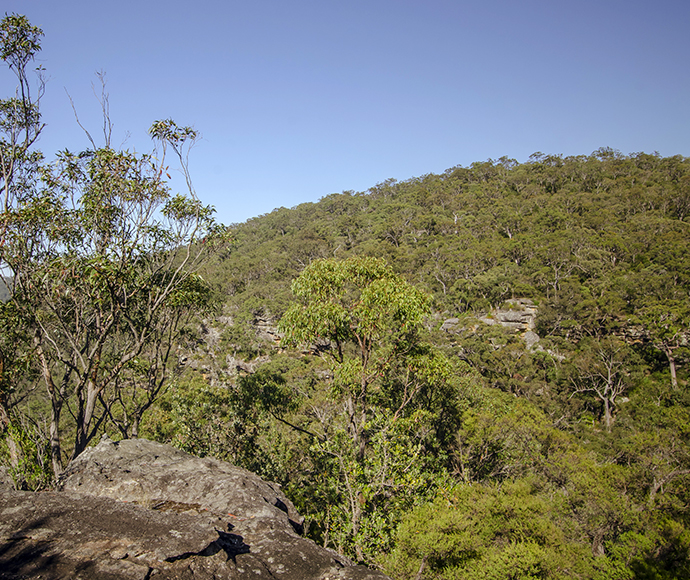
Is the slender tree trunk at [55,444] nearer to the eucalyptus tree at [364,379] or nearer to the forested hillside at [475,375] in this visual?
the forested hillside at [475,375]

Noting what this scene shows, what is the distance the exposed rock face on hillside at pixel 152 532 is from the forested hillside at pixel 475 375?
2122mm

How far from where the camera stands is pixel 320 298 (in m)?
8.84

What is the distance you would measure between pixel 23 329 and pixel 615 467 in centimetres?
2230

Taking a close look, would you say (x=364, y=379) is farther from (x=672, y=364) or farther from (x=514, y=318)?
(x=514, y=318)

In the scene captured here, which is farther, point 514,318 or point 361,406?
point 514,318

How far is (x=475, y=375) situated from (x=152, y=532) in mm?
25165

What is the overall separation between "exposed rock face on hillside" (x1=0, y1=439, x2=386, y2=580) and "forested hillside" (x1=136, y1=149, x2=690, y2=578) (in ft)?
6.96

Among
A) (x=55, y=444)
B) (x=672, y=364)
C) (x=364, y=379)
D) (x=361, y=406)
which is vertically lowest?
(x=672, y=364)

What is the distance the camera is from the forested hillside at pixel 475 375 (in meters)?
7.84

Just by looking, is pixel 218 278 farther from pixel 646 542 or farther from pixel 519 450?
pixel 646 542

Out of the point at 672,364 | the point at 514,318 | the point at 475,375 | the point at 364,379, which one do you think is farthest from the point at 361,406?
the point at 514,318

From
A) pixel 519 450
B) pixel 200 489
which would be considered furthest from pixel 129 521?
pixel 519 450

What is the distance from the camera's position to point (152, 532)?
412 centimetres

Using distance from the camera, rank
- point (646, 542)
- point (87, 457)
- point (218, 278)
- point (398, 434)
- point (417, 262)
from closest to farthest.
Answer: point (87, 457), point (398, 434), point (646, 542), point (417, 262), point (218, 278)
